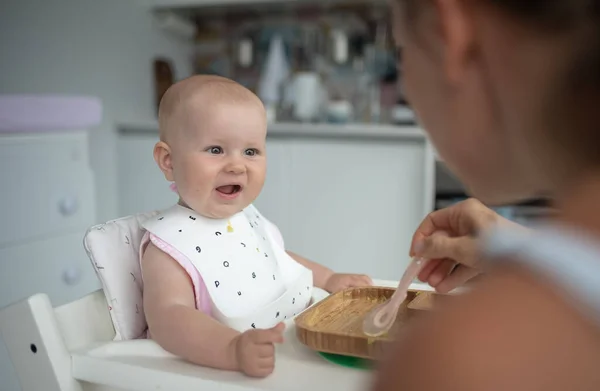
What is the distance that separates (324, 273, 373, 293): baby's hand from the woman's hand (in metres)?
0.18

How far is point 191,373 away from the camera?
1.80ft

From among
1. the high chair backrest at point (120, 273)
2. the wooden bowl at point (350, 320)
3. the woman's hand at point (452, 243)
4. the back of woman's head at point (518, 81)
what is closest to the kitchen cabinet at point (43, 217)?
the high chair backrest at point (120, 273)

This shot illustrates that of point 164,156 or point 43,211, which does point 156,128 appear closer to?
point 43,211

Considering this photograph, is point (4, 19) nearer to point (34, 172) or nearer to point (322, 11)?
point (34, 172)

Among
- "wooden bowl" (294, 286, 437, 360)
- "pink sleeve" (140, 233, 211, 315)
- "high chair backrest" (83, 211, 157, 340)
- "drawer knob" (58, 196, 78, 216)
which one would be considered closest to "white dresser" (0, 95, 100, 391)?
"drawer knob" (58, 196, 78, 216)

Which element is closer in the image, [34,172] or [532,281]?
[532,281]

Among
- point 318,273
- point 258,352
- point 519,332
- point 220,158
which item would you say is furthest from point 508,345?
point 318,273

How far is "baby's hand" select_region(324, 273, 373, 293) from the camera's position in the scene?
834 mm

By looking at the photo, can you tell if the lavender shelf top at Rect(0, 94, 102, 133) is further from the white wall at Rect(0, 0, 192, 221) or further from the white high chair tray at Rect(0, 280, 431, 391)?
the white high chair tray at Rect(0, 280, 431, 391)

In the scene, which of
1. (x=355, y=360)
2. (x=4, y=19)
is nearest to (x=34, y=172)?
(x=4, y=19)

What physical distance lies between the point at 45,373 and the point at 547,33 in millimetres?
538

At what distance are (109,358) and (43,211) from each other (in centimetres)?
84

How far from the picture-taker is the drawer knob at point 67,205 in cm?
138

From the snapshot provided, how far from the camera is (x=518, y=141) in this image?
34cm
